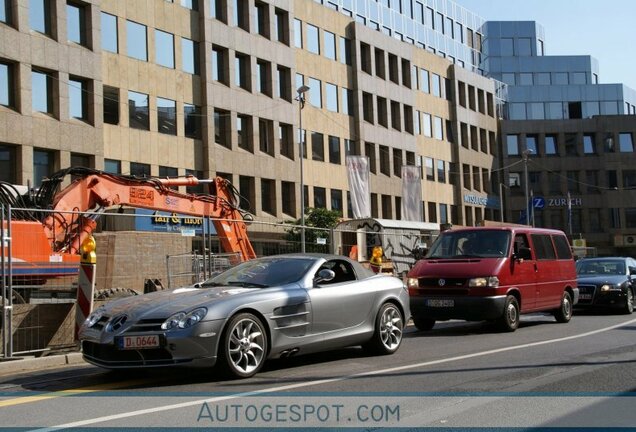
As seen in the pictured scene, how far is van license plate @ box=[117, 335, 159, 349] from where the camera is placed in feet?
25.8

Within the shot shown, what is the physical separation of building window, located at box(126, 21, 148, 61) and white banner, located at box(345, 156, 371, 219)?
11.7 m

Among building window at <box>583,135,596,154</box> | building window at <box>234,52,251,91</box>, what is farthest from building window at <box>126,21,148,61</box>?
building window at <box>583,135,596,154</box>

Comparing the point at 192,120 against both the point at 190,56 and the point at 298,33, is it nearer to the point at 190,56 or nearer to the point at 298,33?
the point at 190,56

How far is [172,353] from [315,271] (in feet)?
7.82

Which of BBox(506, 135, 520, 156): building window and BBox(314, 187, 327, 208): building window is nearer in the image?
BBox(314, 187, 327, 208): building window

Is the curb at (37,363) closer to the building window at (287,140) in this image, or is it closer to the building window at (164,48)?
the building window at (164,48)

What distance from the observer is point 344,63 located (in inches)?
2112

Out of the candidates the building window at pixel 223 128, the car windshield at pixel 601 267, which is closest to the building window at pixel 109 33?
the building window at pixel 223 128

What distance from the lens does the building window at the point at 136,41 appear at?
3809 cm

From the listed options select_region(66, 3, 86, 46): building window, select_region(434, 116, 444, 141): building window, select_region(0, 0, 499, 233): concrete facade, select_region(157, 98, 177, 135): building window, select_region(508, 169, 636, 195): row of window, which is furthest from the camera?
select_region(508, 169, 636, 195): row of window

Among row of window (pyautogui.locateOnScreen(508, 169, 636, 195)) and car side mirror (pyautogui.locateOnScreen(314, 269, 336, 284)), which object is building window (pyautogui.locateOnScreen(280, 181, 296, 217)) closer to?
car side mirror (pyautogui.locateOnScreen(314, 269, 336, 284))

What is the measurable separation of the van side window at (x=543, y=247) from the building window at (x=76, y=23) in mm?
25642

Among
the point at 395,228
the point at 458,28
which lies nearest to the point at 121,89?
the point at 395,228

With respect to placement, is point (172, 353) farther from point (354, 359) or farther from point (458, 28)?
point (458, 28)
